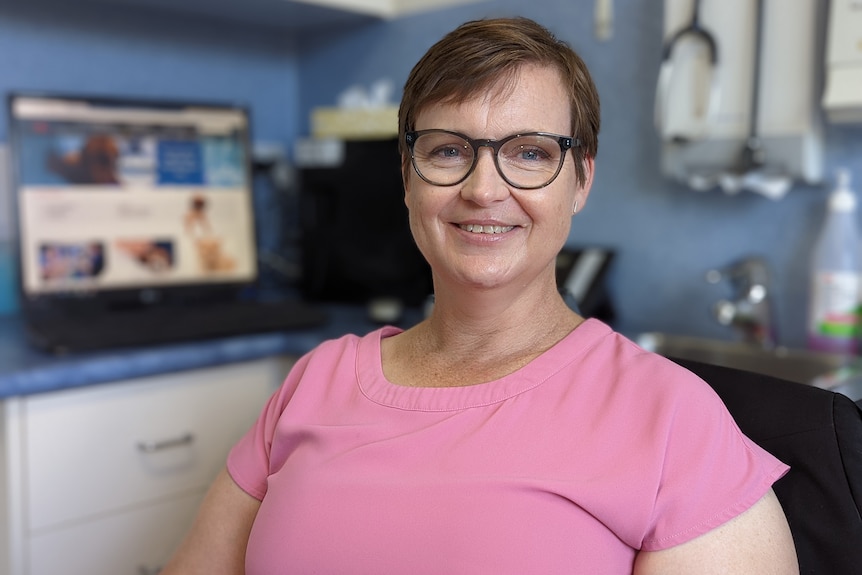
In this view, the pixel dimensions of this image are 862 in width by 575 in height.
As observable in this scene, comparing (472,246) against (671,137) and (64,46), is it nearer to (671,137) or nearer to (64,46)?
(671,137)

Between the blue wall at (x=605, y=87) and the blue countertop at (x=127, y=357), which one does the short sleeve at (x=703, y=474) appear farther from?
the blue countertop at (x=127, y=357)

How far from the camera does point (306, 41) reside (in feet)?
8.62

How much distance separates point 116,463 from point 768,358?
1.24m

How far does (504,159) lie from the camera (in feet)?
3.11

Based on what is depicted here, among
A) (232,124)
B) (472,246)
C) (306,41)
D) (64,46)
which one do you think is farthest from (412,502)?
(306,41)

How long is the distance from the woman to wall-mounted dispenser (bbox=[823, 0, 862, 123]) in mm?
649

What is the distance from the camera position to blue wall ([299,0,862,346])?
1673 mm

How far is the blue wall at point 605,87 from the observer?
5.57 feet

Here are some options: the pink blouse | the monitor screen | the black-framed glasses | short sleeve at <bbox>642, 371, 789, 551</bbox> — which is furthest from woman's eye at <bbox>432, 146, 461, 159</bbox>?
the monitor screen

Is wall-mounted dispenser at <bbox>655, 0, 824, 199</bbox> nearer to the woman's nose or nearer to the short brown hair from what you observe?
the short brown hair

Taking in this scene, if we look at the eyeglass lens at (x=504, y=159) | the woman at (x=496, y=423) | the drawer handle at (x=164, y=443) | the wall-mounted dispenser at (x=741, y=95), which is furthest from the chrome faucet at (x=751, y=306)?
the drawer handle at (x=164, y=443)

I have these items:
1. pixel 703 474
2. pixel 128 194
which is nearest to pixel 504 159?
pixel 703 474

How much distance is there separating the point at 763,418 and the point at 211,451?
122 cm

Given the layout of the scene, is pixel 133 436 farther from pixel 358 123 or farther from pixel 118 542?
pixel 358 123
